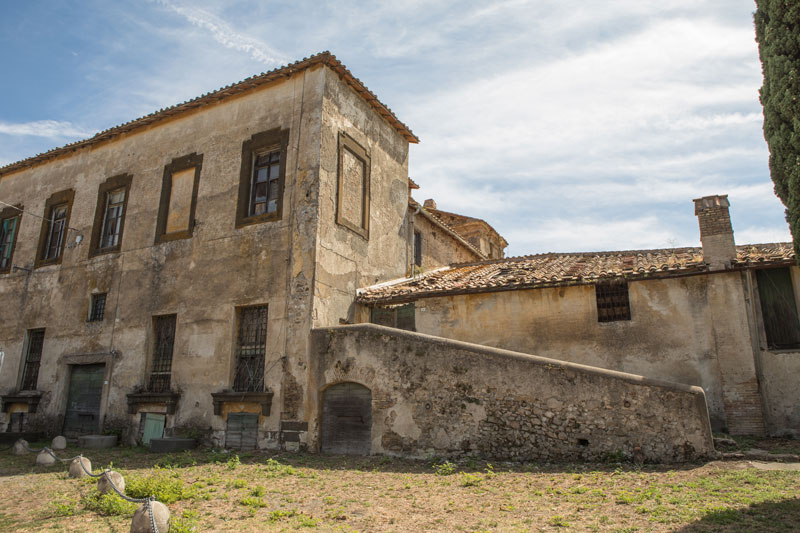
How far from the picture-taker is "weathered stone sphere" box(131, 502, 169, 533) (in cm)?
554

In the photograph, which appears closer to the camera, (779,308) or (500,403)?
(500,403)

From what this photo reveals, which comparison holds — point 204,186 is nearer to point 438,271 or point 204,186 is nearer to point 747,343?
point 438,271

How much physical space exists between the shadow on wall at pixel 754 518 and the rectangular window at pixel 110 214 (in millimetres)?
16292

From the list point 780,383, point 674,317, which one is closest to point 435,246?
point 674,317

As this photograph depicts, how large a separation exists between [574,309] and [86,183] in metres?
15.8

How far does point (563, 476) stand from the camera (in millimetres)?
8227

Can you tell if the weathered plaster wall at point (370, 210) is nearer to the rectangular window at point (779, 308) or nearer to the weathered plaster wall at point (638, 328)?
the weathered plaster wall at point (638, 328)

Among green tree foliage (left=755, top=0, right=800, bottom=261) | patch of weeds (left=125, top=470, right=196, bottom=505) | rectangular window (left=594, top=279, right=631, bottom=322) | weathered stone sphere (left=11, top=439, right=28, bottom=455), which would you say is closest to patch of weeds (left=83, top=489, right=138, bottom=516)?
patch of weeds (left=125, top=470, right=196, bottom=505)

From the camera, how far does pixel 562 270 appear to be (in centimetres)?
1451

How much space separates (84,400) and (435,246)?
12.4 metres

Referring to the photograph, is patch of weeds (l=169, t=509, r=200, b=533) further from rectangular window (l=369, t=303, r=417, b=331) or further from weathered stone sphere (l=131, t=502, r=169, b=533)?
rectangular window (l=369, t=303, r=417, b=331)

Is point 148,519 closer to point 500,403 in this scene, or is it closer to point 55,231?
point 500,403

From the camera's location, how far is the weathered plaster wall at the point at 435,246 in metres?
19.5

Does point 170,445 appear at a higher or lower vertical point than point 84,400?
lower
